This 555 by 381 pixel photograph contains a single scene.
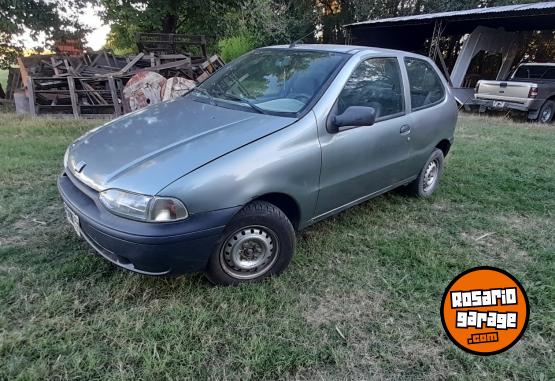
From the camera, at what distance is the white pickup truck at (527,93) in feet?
32.8

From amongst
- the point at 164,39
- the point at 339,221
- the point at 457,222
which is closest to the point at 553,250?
the point at 457,222

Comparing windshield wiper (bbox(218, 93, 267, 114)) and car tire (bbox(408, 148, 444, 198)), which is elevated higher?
windshield wiper (bbox(218, 93, 267, 114))

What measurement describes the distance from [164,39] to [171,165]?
863 cm

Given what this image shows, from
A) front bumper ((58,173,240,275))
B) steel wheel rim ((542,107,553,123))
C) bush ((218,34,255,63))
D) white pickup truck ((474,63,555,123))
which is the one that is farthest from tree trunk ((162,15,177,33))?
steel wheel rim ((542,107,553,123))

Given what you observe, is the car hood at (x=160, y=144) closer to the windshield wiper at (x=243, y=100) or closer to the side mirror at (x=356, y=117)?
the windshield wiper at (x=243, y=100)

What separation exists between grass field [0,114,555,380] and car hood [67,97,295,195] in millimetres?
772

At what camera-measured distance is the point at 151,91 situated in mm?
7734

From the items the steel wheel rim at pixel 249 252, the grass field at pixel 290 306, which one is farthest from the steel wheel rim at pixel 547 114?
the steel wheel rim at pixel 249 252

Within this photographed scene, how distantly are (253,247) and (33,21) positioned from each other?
365 inches

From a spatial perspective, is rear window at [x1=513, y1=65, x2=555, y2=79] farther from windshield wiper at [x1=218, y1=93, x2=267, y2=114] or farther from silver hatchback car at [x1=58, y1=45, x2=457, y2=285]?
windshield wiper at [x1=218, y1=93, x2=267, y2=114]

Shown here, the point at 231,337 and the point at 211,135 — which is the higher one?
the point at 211,135

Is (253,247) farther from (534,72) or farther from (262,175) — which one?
(534,72)

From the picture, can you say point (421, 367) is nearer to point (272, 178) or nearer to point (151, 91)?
point (272, 178)

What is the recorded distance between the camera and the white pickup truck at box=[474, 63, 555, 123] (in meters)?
10.0
